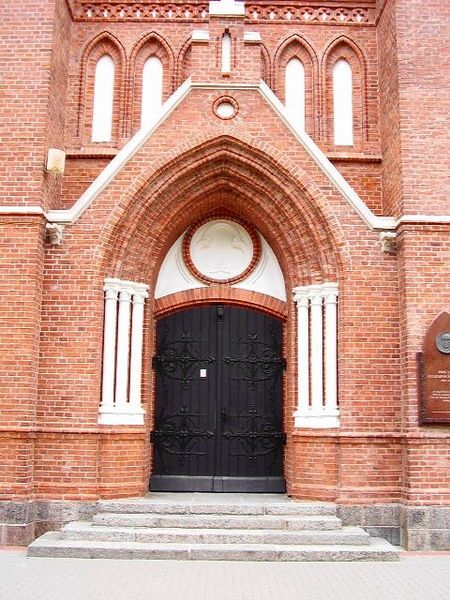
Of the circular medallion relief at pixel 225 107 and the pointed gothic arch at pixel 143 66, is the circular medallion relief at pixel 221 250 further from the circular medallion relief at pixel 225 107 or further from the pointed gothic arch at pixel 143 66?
the pointed gothic arch at pixel 143 66

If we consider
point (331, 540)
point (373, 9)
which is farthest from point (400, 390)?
point (373, 9)

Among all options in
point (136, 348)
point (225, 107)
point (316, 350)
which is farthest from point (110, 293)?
point (225, 107)

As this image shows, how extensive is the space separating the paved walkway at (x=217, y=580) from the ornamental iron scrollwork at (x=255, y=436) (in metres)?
2.59

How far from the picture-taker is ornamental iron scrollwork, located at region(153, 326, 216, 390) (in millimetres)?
10648

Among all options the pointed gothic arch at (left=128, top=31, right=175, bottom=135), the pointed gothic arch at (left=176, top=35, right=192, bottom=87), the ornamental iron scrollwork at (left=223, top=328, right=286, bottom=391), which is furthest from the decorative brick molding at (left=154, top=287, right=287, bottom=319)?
the pointed gothic arch at (left=176, top=35, right=192, bottom=87)

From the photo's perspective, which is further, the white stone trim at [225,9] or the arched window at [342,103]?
the arched window at [342,103]

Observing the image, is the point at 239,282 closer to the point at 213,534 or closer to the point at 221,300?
the point at 221,300

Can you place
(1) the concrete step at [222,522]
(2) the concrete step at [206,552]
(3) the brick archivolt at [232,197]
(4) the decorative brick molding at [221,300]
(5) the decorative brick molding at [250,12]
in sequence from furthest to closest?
(5) the decorative brick molding at [250,12]
(4) the decorative brick molding at [221,300]
(3) the brick archivolt at [232,197]
(1) the concrete step at [222,522]
(2) the concrete step at [206,552]

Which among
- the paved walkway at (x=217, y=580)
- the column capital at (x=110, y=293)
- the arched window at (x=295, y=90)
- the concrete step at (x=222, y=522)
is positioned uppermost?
the arched window at (x=295, y=90)

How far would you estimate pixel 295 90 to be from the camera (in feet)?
36.9

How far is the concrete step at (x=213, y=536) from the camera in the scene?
8484mm

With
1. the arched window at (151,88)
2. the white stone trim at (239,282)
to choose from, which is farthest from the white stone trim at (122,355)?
the arched window at (151,88)

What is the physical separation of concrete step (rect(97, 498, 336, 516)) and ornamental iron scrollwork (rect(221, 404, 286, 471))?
1384 millimetres

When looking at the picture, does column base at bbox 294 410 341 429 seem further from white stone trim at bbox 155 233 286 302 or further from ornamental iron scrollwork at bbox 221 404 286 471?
white stone trim at bbox 155 233 286 302
